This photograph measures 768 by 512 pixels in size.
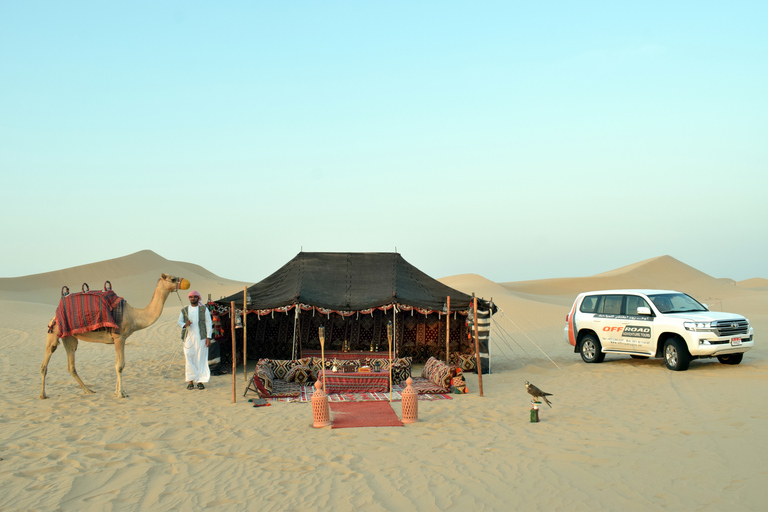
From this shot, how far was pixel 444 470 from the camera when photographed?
6.18 m

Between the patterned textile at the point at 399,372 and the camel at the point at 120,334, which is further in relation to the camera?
the patterned textile at the point at 399,372

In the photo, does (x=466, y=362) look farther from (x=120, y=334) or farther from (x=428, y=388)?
(x=120, y=334)

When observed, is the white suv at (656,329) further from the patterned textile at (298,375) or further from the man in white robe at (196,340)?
the man in white robe at (196,340)

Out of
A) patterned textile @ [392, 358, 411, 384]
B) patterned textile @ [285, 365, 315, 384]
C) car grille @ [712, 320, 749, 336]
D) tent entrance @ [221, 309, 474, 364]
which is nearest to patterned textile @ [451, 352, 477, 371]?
tent entrance @ [221, 309, 474, 364]

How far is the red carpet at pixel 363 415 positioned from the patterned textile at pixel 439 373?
5.05ft

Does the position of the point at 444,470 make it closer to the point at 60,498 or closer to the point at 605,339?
the point at 60,498

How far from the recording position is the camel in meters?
10.8

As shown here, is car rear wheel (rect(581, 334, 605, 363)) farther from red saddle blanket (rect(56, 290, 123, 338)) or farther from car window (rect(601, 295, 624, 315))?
red saddle blanket (rect(56, 290, 123, 338))

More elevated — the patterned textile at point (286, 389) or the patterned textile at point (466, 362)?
the patterned textile at point (466, 362)

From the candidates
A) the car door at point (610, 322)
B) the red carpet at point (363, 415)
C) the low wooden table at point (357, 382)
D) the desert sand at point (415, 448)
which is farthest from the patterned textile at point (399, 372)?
the car door at point (610, 322)

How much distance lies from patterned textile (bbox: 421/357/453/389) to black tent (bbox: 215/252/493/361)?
185 cm

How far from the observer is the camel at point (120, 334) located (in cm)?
1077

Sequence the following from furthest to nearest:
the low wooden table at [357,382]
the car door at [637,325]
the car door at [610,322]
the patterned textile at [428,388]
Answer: the car door at [610,322]
the car door at [637,325]
the low wooden table at [357,382]
the patterned textile at [428,388]

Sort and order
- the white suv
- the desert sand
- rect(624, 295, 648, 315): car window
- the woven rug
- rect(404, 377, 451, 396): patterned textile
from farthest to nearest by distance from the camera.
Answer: rect(624, 295, 648, 315): car window, the white suv, rect(404, 377, 451, 396): patterned textile, the woven rug, the desert sand
